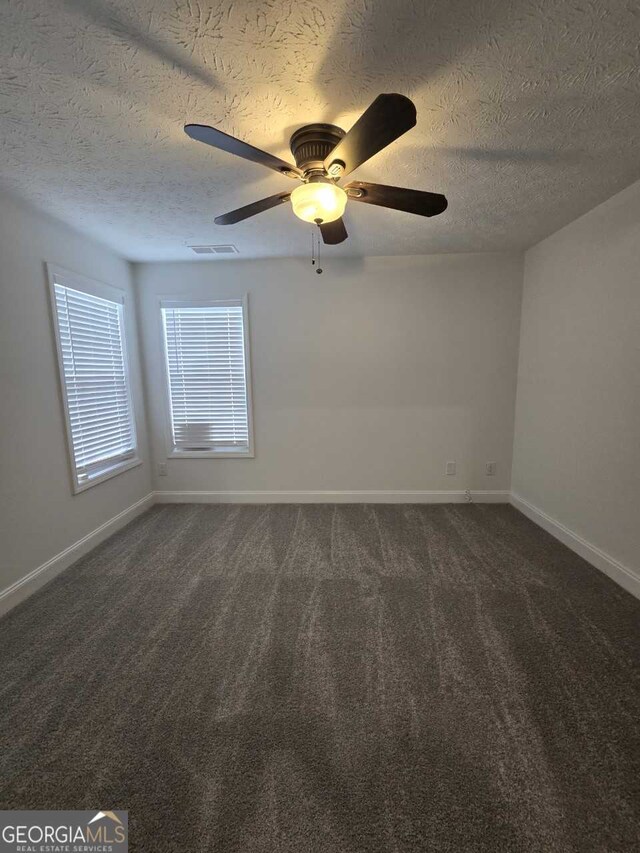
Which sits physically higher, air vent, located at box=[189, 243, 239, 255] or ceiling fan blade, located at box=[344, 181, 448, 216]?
air vent, located at box=[189, 243, 239, 255]

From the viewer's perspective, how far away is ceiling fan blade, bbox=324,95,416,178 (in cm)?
102

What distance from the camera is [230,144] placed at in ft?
4.01

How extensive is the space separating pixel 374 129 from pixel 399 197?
450 mm

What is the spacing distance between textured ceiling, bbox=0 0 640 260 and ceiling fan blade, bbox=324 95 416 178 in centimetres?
24

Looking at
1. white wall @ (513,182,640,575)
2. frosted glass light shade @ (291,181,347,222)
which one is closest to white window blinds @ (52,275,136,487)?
frosted glass light shade @ (291,181,347,222)

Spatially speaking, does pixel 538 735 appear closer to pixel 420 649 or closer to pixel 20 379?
pixel 420 649

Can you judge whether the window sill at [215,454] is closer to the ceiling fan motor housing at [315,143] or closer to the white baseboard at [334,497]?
the white baseboard at [334,497]

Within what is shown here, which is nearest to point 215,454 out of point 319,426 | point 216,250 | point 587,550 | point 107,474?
point 107,474

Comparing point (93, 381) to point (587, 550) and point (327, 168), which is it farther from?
point (587, 550)

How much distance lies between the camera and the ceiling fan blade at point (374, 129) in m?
1.02

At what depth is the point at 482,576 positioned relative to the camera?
2240 millimetres

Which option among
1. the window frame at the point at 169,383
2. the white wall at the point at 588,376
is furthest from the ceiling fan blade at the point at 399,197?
the window frame at the point at 169,383

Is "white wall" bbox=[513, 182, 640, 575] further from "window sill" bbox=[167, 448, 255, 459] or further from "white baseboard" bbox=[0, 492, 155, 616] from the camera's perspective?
"white baseboard" bbox=[0, 492, 155, 616]

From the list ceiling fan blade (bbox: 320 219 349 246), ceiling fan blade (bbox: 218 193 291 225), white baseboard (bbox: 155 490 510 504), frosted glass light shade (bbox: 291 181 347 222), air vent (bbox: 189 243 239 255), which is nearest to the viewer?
frosted glass light shade (bbox: 291 181 347 222)
